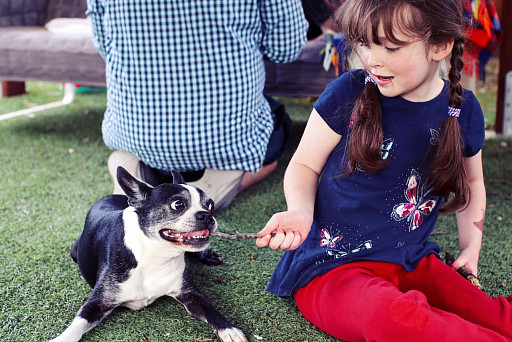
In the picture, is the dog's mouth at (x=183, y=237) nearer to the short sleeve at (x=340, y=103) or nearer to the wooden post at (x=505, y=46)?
the short sleeve at (x=340, y=103)

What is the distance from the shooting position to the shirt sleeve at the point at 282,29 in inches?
87.8

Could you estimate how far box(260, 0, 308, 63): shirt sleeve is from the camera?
223cm

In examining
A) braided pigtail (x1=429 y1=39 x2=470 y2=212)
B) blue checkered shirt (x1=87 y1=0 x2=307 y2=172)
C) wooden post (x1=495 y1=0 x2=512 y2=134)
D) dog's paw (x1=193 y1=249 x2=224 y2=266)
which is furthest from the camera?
wooden post (x1=495 y1=0 x2=512 y2=134)

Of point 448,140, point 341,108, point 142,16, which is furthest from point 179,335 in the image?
point 142,16

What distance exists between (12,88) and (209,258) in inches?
122

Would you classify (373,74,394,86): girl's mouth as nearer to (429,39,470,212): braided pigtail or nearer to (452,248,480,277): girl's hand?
(429,39,470,212): braided pigtail

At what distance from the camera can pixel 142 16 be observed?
2031 millimetres

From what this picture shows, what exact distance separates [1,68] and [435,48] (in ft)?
8.50

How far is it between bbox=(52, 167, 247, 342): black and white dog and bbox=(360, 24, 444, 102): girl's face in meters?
0.50

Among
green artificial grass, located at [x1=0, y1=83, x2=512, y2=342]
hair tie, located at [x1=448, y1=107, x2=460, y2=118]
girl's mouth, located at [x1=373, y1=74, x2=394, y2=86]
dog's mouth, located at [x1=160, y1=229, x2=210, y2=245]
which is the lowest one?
green artificial grass, located at [x1=0, y1=83, x2=512, y2=342]

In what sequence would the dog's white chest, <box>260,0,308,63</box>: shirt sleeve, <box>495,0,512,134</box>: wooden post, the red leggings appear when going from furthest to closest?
<box>495,0,512,134</box>: wooden post → <box>260,0,308,63</box>: shirt sleeve → the dog's white chest → the red leggings

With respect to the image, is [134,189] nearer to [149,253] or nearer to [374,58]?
[149,253]

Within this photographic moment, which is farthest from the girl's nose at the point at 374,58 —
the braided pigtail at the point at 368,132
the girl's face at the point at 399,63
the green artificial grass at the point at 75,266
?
the green artificial grass at the point at 75,266

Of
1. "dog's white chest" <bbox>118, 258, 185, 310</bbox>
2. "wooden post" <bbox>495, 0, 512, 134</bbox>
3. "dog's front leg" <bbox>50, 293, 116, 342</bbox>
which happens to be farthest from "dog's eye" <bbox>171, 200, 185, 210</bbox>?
"wooden post" <bbox>495, 0, 512, 134</bbox>
